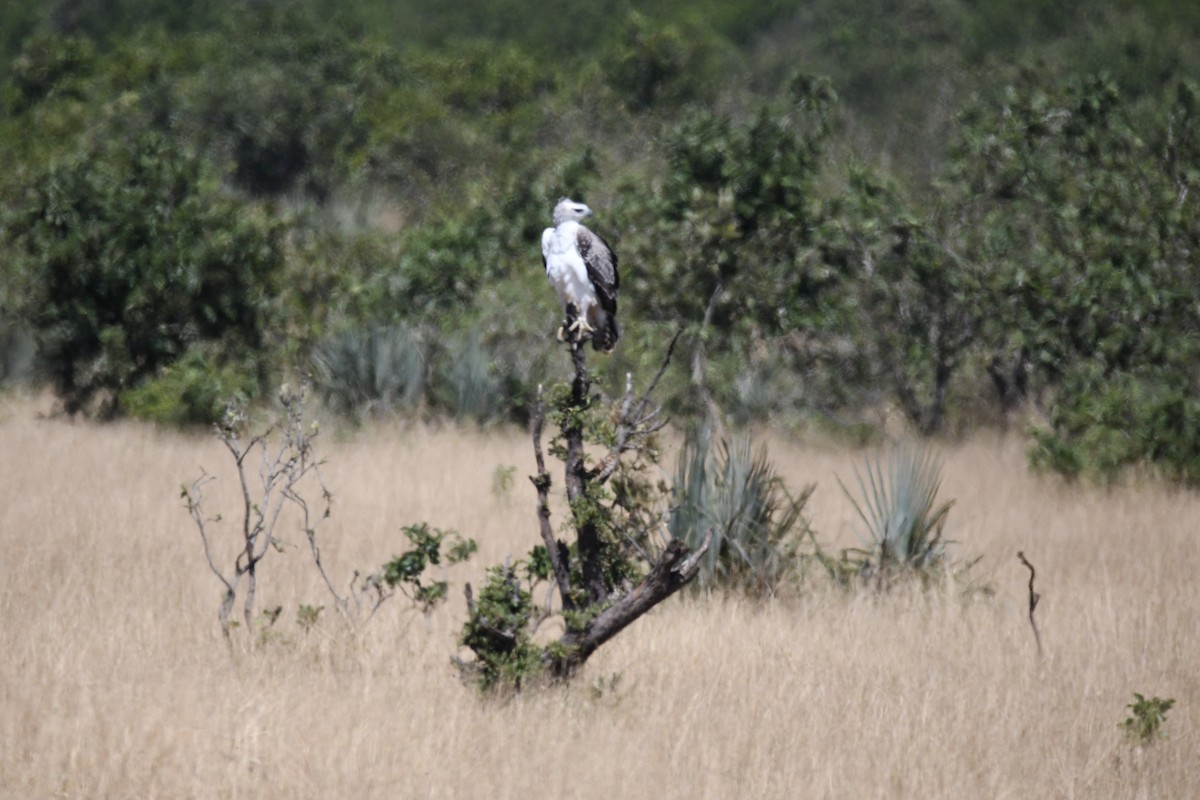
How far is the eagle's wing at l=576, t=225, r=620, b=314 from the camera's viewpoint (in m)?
7.23

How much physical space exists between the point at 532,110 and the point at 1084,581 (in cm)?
2346

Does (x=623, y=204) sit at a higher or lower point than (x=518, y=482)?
higher

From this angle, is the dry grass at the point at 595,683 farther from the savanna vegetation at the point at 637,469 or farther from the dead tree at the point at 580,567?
the dead tree at the point at 580,567

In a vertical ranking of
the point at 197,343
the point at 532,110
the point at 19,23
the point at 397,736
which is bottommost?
the point at 397,736

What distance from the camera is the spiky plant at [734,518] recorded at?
783 centimetres

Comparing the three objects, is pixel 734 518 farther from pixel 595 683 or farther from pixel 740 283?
pixel 740 283

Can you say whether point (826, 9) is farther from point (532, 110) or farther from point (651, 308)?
point (651, 308)

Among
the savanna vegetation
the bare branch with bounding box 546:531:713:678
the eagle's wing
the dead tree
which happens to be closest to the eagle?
the eagle's wing

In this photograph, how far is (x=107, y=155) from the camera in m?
13.6

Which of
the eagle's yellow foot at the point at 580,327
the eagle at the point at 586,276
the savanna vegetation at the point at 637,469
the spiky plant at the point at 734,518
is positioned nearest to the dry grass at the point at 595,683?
the savanna vegetation at the point at 637,469

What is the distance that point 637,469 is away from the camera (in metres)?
6.00

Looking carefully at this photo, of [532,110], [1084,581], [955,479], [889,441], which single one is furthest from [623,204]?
[532,110]

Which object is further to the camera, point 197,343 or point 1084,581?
point 197,343

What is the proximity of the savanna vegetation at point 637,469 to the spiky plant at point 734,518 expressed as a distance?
22 millimetres
